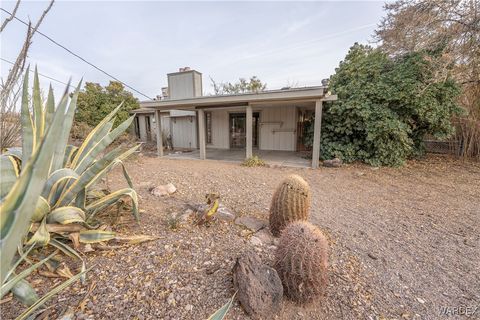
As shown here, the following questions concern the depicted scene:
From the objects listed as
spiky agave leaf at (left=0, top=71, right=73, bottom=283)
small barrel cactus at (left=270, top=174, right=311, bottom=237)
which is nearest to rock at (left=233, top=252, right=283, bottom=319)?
small barrel cactus at (left=270, top=174, right=311, bottom=237)

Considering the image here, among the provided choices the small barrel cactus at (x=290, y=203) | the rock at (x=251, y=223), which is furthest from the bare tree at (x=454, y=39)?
the rock at (x=251, y=223)

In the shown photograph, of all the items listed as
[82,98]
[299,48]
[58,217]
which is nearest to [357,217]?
[58,217]

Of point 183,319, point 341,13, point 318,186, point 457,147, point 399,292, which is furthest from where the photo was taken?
point 457,147

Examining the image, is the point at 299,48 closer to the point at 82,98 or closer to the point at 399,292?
the point at 399,292

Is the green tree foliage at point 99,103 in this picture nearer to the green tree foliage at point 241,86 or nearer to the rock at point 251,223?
the green tree foliage at point 241,86

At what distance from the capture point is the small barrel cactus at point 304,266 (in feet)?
5.12

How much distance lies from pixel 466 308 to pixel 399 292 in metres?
0.49

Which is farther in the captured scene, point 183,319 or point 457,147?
point 457,147

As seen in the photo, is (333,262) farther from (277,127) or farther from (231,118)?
(231,118)

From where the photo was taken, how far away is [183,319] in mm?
1339

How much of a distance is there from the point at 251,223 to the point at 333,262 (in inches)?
42.2

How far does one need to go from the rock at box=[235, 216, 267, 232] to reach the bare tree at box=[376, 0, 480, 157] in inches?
276

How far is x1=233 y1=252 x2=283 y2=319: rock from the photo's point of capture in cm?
143

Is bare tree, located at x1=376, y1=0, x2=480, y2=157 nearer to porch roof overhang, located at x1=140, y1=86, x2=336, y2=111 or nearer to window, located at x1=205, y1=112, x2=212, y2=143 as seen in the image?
porch roof overhang, located at x1=140, y1=86, x2=336, y2=111
